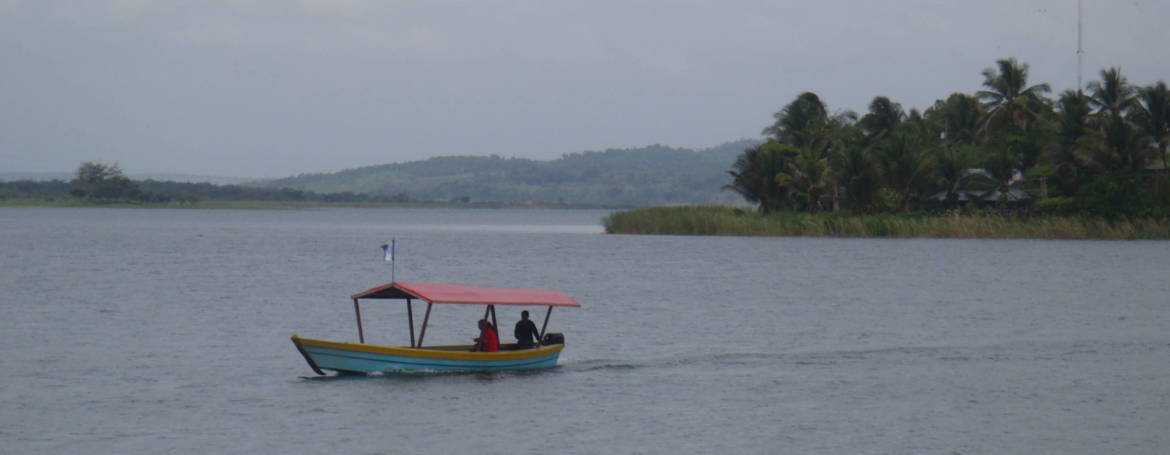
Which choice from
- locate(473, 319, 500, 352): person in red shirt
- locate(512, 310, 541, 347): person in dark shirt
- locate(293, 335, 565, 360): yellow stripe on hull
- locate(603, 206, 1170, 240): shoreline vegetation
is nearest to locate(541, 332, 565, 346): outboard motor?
locate(293, 335, 565, 360): yellow stripe on hull

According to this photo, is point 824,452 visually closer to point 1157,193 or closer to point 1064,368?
point 1064,368

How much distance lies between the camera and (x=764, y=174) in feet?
314

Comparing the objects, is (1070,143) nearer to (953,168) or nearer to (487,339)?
(953,168)

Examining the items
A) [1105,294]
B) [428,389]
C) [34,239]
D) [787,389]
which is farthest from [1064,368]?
[34,239]

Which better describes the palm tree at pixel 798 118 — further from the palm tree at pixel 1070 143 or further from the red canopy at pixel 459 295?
the red canopy at pixel 459 295

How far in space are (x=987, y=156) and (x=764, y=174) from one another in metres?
15.4

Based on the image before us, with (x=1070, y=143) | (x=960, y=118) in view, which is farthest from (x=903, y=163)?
(x=960, y=118)

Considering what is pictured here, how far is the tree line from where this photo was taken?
274ft

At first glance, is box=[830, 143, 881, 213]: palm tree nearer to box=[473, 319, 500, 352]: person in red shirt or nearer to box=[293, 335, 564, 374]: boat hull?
box=[293, 335, 564, 374]: boat hull

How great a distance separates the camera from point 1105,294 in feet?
175

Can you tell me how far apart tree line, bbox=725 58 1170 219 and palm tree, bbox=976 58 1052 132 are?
0.23 feet

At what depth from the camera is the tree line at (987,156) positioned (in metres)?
83.4

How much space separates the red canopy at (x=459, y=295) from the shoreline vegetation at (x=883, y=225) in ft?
189

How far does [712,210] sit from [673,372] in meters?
69.7
